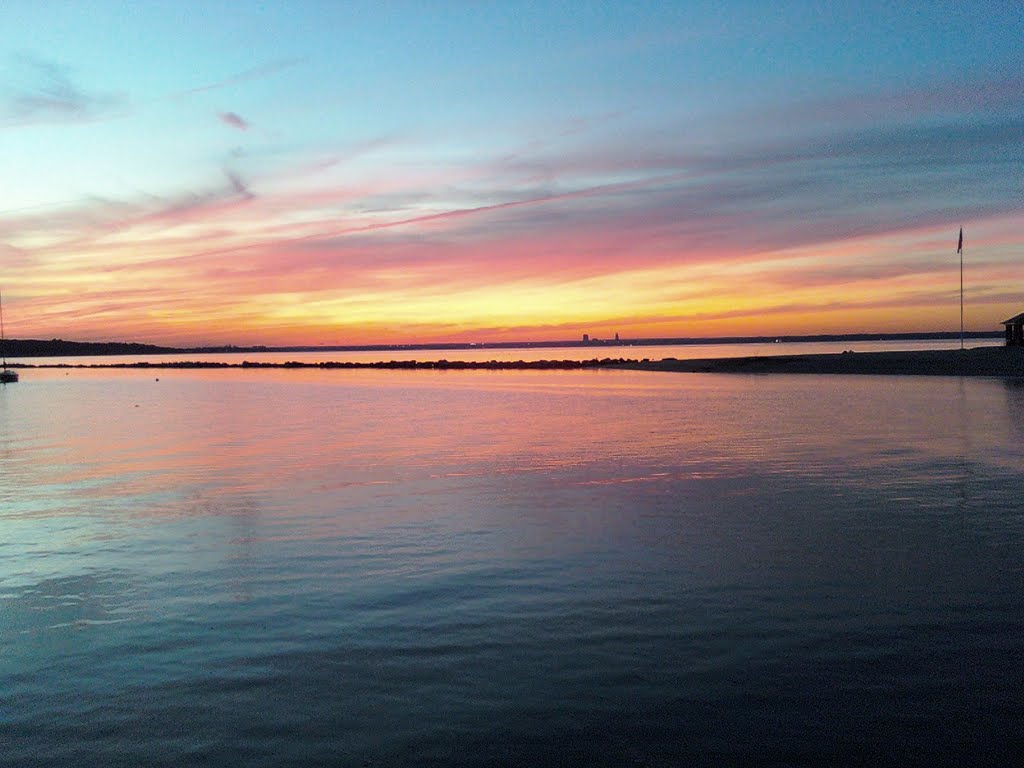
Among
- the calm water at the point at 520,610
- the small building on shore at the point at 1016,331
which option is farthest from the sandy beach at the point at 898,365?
the calm water at the point at 520,610

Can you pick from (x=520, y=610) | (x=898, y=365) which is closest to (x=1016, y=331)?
(x=898, y=365)

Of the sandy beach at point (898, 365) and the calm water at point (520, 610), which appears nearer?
the calm water at point (520, 610)

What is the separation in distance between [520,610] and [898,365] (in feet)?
225

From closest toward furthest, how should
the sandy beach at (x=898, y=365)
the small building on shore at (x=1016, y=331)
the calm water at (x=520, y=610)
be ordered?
the calm water at (x=520, y=610), the sandy beach at (x=898, y=365), the small building on shore at (x=1016, y=331)

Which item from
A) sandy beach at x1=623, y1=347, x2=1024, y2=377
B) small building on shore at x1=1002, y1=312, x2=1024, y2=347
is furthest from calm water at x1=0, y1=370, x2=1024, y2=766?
small building on shore at x1=1002, y1=312, x2=1024, y2=347

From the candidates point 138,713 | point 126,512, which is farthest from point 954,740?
point 126,512

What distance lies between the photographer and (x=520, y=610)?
9.91m

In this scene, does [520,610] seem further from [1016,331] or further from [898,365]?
[1016,331]

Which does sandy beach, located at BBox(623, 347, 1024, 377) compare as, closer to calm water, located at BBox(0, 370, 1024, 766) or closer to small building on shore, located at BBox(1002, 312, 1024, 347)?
small building on shore, located at BBox(1002, 312, 1024, 347)

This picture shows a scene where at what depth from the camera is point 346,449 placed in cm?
2694

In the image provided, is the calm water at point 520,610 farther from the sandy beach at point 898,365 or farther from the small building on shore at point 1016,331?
the small building on shore at point 1016,331

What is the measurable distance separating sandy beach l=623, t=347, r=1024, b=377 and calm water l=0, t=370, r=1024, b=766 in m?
46.0

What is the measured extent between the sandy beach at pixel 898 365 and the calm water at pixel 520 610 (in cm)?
4597

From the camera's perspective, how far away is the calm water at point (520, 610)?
6.77m
